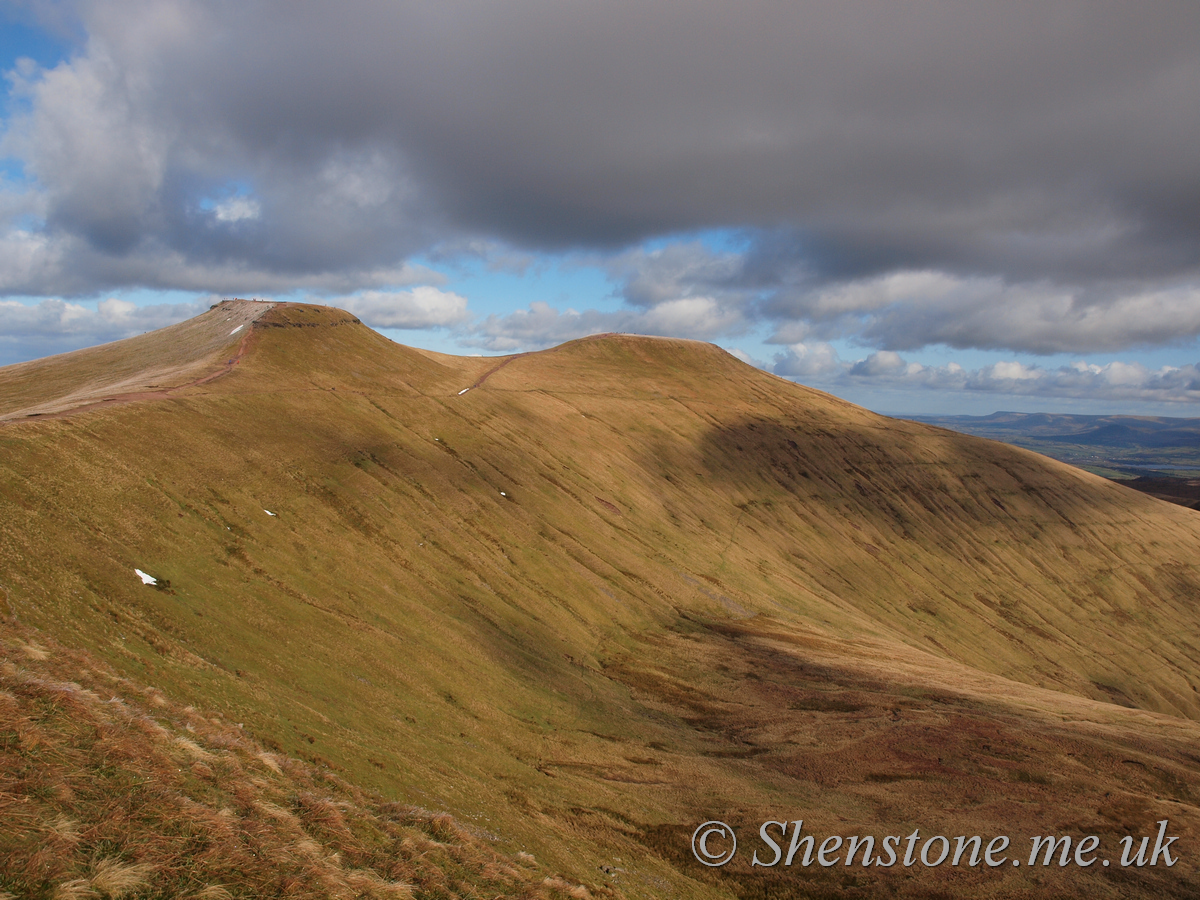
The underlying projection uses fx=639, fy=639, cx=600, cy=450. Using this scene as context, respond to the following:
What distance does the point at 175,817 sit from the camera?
53.9 ft

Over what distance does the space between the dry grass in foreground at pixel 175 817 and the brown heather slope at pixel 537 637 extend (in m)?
3.92

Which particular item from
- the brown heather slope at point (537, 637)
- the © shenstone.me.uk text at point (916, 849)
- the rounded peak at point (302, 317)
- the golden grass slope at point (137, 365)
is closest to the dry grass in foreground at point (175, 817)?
the brown heather slope at point (537, 637)

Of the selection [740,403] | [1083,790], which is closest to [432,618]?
[1083,790]

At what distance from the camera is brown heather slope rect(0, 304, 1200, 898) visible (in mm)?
32812

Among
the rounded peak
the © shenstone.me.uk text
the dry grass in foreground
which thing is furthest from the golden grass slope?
the © shenstone.me.uk text

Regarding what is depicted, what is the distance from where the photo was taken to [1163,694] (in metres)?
128

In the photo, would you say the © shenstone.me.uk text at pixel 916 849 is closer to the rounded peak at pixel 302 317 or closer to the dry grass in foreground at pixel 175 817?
the dry grass in foreground at pixel 175 817

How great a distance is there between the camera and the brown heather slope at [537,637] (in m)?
32.8

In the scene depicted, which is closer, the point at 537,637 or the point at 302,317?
the point at 537,637

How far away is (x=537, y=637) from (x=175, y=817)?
44.2 meters

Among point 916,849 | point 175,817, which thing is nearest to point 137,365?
point 175,817

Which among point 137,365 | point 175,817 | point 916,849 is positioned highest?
point 137,365

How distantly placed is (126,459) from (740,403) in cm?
15793

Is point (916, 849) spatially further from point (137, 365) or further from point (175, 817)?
point (137, 365)
